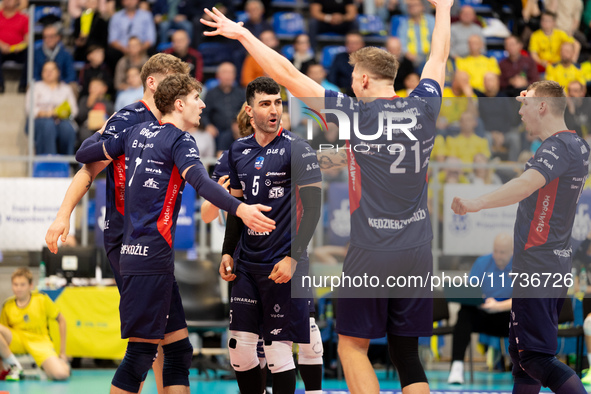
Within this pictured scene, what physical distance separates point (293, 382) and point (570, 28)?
11.8 meters

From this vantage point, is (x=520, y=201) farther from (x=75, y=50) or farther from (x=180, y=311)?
(x=75, y=50)

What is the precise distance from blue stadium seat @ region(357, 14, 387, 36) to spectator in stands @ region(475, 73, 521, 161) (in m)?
7.18

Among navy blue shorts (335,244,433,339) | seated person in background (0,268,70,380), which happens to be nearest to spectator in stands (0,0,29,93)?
seated person in background (0,268,70,380)

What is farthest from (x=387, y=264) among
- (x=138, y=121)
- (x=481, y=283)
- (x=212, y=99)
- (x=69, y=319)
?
(x=212, y=99)

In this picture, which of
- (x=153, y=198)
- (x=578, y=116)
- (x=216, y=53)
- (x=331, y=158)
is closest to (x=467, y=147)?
(x=578, y=116)

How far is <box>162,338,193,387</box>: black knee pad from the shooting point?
549cm

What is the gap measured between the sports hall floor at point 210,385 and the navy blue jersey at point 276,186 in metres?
2.43

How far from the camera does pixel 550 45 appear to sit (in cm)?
1481

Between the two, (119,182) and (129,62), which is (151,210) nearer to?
(119,182)

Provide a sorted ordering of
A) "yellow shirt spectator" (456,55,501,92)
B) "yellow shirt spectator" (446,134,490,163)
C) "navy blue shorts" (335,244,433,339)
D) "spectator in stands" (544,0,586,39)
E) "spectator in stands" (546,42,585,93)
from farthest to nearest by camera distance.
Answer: "spectator in stands" (544,0,586,39) → "spectator in stands" (546,42,585,93) → "yellow shirt spectator" (456,55,501,92) → "yellow shirt spectator" (446,134,490,163) → "navy blue shorts" (335,244,433,339)

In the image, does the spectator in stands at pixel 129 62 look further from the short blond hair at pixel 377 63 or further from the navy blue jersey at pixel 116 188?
the short blond hair at pixel 377 63

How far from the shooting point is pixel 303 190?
5.74 m

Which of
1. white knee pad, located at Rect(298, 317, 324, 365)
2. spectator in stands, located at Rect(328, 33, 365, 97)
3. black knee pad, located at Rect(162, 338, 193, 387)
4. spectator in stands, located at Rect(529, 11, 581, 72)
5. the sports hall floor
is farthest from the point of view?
spectator in stands, located at Rect(529, 11, 581, 72)

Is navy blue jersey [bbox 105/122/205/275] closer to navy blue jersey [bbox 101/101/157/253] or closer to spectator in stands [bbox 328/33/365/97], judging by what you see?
navy blue jersey [bbox 101/101/157/253]
